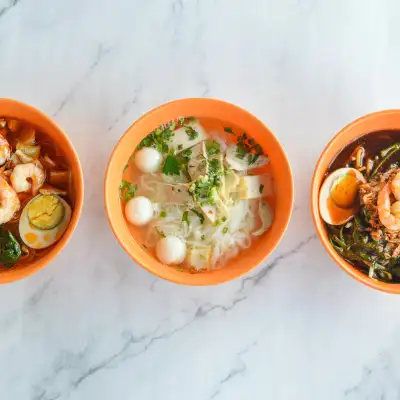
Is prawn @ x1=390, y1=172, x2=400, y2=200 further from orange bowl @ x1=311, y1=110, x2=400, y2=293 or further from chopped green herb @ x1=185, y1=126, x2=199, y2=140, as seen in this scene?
chopped green herb @ x1=185, y1=126, x2=199, y2=140

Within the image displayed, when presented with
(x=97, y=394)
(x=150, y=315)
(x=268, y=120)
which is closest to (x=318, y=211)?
(x=268, y=120)

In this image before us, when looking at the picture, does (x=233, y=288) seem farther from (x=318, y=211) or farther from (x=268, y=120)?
(x=268, y=120)

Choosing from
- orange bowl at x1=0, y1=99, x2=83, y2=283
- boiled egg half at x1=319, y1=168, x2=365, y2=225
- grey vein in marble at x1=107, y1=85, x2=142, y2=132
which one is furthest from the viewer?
grey vein in marble at x1=107, y1=85, x2=142, y2=132

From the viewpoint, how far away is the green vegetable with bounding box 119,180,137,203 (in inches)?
78.9

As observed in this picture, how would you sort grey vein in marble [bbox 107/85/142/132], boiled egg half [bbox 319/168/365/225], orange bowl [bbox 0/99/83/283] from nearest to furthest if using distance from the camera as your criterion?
1. orange bowl [bbox 0/99/83/283]
2. boiled egg half [bbox 319/168/365/225]
3. grey vein in marble [bbox 107/85/142/132]

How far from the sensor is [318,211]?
6.23 ft

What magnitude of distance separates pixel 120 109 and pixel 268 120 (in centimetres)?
49

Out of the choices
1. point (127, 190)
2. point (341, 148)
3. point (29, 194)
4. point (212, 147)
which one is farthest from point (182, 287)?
point (341, 148)

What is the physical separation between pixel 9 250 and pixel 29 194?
182mm

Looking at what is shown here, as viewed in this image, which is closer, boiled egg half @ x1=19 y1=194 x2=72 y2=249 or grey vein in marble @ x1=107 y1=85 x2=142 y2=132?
boiled egg half @ x1=19 y1=194 x2=72 y2=249

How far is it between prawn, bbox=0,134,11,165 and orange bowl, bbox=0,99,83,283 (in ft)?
0.26

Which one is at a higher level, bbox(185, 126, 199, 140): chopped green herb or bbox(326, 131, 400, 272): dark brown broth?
bbox(185, 126, 199, 140): chopped green herb

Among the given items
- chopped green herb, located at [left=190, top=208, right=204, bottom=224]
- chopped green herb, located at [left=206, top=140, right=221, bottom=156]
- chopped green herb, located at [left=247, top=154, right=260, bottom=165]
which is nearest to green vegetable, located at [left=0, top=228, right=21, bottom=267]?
chopped green herb, located at [left=190, top=208, right=204, bottom=224]

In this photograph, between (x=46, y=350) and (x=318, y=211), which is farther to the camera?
(x=46, y=350)
